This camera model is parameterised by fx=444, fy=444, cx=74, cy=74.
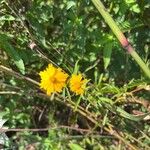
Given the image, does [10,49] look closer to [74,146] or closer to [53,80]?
[53,80]

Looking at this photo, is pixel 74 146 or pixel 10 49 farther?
pixel 74 146

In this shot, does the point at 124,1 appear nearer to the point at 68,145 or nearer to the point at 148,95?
the point at 148,95

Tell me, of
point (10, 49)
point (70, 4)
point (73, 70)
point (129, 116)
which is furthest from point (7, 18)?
point (129, 116)

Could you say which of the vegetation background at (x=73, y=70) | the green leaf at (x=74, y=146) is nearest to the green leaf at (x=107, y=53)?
the vegetation background at (x=73, y=70)

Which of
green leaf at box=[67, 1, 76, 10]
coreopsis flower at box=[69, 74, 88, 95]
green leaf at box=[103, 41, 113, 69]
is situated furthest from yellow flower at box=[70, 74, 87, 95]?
green leaf at box=[67, 1, 76, 10]

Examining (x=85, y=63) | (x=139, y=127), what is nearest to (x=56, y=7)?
(x=85, y=63)

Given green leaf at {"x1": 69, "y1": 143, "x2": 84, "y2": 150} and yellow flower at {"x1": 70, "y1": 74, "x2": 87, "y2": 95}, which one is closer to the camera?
yellow flower at {"x1": 70, "y1": 74, "x2": 87, "y2": 95}

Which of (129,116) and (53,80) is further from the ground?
(53,80)

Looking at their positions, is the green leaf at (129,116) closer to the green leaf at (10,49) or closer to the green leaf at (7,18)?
the green leaf at (10,49)

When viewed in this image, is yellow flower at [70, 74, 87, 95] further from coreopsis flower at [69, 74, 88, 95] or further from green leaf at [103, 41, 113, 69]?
green leaf at [103, 41, 113, 69]
